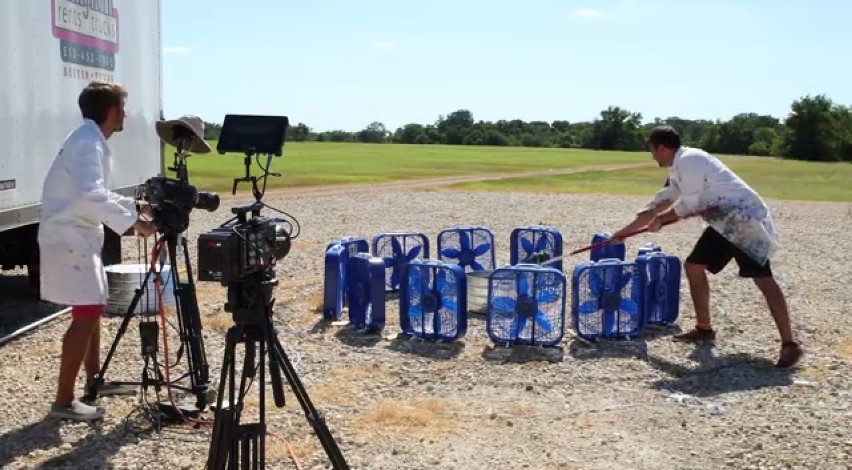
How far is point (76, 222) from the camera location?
5.63m

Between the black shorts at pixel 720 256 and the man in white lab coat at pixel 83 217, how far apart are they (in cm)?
467

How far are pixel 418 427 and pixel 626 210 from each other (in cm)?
1861

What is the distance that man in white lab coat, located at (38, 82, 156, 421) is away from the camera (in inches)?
218

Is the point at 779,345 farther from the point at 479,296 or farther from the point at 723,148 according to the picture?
the point at 723,148

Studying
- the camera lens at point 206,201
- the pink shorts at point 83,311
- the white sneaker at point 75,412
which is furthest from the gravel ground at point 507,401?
the camera lens at point 206,201

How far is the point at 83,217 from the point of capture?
5.62 m

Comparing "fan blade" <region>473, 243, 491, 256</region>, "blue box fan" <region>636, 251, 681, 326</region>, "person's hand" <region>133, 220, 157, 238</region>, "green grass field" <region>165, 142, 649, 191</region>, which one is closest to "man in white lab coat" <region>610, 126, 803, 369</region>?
"blue box fan" <region>636, 251, 681, 326</region>

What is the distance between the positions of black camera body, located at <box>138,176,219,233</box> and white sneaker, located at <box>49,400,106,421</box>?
132 centimetres

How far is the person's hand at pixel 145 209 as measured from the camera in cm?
553

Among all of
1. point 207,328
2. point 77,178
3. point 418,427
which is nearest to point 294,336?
point 207,328

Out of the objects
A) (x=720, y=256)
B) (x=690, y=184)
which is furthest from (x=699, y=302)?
(x=690, y=184)

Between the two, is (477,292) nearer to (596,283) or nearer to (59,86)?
(596,283)

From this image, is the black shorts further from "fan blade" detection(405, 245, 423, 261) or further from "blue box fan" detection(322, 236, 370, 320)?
"blue box fan" detection(322, 236, 370, 320)

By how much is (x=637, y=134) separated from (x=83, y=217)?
91.9 meters
